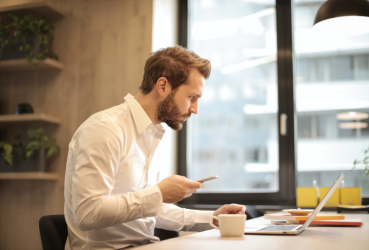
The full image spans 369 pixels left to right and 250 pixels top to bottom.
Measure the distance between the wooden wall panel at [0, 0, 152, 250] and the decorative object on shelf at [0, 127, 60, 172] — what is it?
14 cm

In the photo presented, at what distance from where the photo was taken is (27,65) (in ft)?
10.1

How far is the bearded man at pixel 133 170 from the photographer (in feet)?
4.17

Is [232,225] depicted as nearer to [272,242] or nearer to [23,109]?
[272,242]

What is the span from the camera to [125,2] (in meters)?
3.07

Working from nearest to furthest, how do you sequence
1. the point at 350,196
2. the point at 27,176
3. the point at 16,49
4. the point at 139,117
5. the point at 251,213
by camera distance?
1. the point at 139,117
2. the point at 251,213
3. the point at 350,196
4. the point at 27,176
5. the point at 16,49

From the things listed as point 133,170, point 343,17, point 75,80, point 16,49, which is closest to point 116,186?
point 133,170

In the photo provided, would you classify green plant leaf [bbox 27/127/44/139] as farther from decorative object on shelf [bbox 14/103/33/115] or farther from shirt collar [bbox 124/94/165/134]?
shirt collar [bbox 124/94/165/134]

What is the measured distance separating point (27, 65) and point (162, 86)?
1.85 meters

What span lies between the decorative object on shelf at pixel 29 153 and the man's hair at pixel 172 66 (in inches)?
60.1

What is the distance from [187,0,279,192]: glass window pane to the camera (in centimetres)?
307

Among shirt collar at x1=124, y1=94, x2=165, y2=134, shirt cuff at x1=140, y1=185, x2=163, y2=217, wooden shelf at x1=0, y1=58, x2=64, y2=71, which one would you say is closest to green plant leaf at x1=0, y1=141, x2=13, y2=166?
wooden shelf at x1=0, y1=58, x2=64, y2=71

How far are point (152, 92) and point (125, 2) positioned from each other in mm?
1619

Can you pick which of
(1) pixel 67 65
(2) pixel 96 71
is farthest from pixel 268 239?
(1) pixel 67 65

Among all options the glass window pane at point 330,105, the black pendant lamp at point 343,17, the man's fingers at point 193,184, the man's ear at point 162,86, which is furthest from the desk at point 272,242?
the glass window pane at point 330,105
